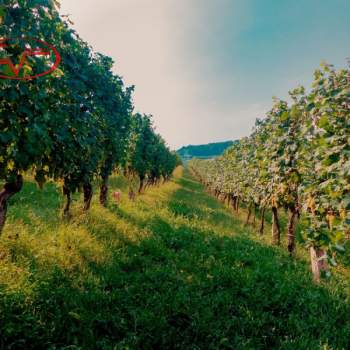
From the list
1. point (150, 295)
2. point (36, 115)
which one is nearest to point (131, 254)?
point (150, 295)

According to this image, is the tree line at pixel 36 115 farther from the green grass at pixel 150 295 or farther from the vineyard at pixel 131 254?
the green grass at pixel 150 295

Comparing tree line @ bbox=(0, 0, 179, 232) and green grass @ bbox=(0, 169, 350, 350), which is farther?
green grass @ bbox=(0, 169, 350, 350)

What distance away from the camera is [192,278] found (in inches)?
267

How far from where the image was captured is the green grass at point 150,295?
453 centimetres

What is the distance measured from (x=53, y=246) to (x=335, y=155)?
6.84m

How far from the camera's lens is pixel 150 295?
5.75 metres

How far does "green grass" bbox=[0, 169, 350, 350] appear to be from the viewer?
4.53 m

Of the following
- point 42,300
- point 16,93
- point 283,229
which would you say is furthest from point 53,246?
point 283,229

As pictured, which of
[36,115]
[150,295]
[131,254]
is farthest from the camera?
[131,254]

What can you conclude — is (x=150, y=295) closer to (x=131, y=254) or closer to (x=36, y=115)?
(x=131, y=254)

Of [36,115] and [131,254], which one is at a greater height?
[36,115]

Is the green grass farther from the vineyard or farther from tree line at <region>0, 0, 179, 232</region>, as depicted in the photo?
tree line at <region>0, 0, 179, 232</region>

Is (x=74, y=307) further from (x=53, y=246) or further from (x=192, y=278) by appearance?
(x=192, y=278)

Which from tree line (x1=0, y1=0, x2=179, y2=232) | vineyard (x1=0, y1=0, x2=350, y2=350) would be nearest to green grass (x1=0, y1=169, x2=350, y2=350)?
vineyard (x1=0, y1=0, x2=350, y2=350)
